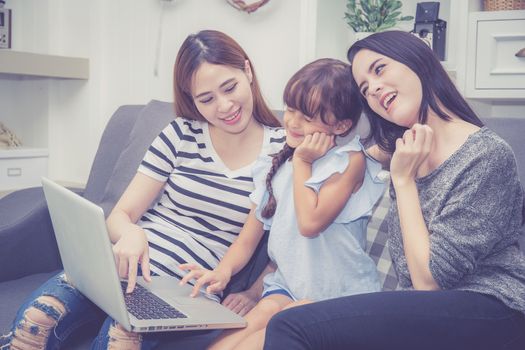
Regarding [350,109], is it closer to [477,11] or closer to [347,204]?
[347,204]

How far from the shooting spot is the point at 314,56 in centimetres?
180

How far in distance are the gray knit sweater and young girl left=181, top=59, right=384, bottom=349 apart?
223mm

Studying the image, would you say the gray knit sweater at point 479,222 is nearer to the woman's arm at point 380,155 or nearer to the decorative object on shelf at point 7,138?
the woman's arm at point 380,155

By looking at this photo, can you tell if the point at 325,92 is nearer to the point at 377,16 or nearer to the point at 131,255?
the point at 131,255

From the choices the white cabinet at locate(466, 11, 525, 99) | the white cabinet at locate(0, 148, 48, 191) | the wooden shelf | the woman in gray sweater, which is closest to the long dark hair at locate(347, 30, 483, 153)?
the woman in gray sweater

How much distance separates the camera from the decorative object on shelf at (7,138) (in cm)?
255

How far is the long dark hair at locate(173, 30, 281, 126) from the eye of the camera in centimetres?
144

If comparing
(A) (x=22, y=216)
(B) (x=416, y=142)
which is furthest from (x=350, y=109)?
(A) (x=22, y=216)

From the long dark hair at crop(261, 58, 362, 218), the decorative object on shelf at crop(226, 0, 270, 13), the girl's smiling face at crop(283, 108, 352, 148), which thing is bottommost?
the girl's smiling face at crop(283, 108, 352, 148)

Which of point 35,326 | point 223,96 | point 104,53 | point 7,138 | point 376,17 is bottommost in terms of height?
point 35,326

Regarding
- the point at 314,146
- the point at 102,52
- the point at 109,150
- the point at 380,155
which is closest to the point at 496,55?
the point at 380,155

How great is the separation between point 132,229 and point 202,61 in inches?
15.3

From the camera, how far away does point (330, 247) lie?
4.30ft

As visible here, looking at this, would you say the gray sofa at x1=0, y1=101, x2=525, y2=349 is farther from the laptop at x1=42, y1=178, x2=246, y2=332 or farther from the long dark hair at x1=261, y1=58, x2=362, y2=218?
the laptop at x1=42, y1=178, x2=246, y2=332
